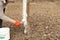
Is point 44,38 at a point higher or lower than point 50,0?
lower

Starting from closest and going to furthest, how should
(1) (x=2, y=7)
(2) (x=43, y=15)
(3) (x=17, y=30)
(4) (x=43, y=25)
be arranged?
(1) (x=2, y=7) < (3) (x=17, y=30) < (4) (x=43, y=25) < (2) (x=43, y=15)

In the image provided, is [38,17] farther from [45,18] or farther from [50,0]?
[50,0]

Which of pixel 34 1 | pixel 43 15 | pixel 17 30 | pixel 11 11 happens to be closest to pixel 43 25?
pixel 17 30

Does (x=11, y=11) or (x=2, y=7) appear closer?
(x=2, y=7)

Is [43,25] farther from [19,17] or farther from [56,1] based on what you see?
[56,1]

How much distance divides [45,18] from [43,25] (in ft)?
2.63

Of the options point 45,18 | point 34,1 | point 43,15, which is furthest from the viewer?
point 34,1

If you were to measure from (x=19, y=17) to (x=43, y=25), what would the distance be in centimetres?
104

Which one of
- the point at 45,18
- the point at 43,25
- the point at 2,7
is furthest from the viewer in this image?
the point at 45,18

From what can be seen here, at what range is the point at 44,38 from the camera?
4.27m

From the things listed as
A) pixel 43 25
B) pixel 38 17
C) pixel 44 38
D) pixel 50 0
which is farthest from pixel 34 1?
pixel 44 38

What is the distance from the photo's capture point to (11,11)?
6.77 m

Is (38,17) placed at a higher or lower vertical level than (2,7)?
lower

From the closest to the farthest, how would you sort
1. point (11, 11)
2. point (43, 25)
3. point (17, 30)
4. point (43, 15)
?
point (17, 30) < point (43, 25) < point (43, 15) < point (11, 11)
